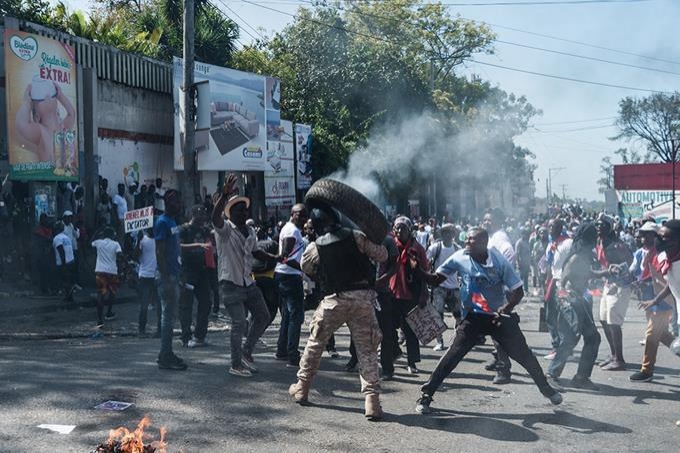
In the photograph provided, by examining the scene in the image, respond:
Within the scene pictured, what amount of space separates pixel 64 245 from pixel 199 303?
5686 mm

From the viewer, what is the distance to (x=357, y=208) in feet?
21.0

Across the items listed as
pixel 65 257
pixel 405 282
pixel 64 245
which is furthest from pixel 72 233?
Answer: pixel 405 282

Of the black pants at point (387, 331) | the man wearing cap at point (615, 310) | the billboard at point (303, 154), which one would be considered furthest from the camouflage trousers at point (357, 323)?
the billboard at point (303, 154)

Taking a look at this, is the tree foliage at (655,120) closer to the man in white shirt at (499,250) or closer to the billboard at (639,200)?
the billboard at (639,200)

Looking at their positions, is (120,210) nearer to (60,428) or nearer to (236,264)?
(236,264)

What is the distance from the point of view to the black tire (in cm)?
640

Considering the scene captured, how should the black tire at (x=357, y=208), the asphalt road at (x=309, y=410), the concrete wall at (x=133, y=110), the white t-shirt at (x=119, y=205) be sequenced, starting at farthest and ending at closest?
the concrete wall at (x=133, y=110), the white t-shirt at (x=119, y=205), the black tire at (x=357, y=208), the asphalt road at (x=309, y=410)

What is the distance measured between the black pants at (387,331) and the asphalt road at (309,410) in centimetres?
25

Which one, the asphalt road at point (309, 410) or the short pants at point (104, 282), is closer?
the asphalt road at point (309, 410)

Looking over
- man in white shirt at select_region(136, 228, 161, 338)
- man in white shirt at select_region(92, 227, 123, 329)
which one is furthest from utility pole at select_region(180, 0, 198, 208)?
man in white shirt at select_region(136, 228, 161, 338)

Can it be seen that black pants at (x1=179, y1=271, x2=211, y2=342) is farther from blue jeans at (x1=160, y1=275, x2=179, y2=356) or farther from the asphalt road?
blue jeans at (x1=160, y1=275, x2=179, y2=356)

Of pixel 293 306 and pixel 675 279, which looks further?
pixel 293 306

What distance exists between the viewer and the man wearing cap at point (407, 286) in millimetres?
8359

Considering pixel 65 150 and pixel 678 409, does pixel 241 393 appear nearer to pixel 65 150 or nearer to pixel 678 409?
pixel 678 409
